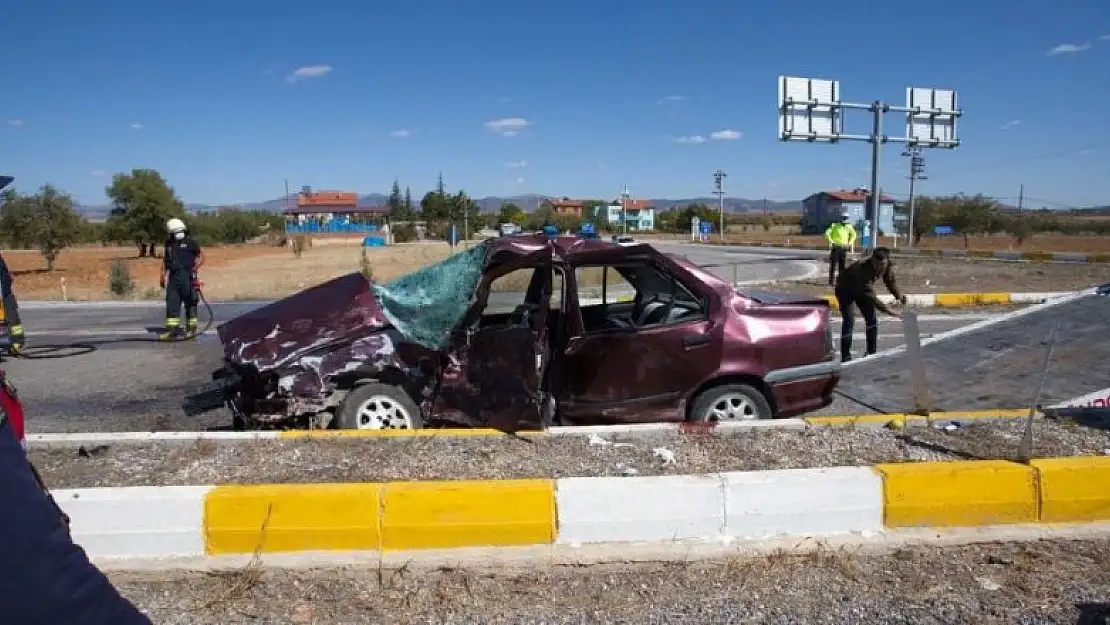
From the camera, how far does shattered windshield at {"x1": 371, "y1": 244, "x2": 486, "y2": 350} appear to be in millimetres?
5387

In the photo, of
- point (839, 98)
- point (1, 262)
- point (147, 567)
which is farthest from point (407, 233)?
point (147, 567)

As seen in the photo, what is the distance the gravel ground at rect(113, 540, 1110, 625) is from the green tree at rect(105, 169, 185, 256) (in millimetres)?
61704

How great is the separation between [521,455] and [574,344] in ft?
3.31

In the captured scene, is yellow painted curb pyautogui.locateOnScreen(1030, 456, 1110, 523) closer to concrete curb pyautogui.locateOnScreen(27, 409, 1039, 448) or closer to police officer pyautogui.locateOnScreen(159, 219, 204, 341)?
concrete curb pyautogui.locateOnScreen(27, 409, 1039, 448)

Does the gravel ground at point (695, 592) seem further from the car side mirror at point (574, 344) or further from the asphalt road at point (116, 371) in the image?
the asphalt road at point (116, 371)

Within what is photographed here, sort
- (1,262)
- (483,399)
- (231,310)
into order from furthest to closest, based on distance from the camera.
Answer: (231,310) → (1,262) → (483,399)

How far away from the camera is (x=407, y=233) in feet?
237

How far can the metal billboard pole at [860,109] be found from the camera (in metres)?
21.8

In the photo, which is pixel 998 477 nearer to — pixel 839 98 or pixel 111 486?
pixel 111 486

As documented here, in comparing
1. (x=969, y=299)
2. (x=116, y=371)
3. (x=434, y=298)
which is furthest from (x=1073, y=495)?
(x=969, y=299)

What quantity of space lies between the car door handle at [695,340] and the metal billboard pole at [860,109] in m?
17.2

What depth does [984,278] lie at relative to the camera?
2122 centimetres

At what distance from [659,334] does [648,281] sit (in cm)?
69

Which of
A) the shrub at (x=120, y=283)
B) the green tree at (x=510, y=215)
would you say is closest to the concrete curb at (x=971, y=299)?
the shrub at (x=120, y=283)
